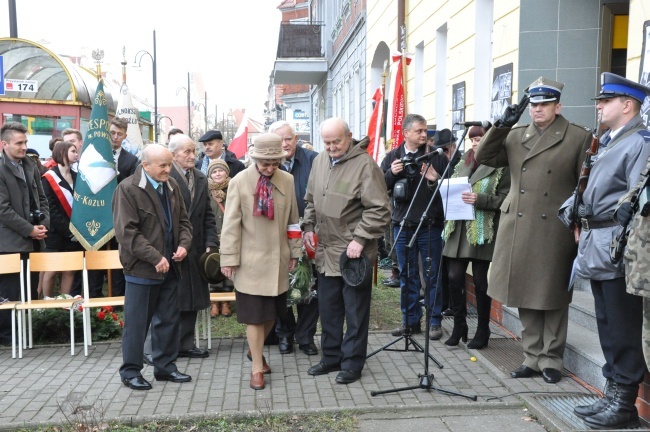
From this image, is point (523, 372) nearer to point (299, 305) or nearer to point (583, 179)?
point (583, 179)

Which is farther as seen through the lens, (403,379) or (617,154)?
(403,379)

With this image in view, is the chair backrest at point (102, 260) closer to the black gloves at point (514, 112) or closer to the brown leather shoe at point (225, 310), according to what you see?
the brown leather shoe at point (225, 310)

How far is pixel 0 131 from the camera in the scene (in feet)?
22.9

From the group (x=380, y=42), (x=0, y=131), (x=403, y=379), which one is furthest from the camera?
(x=380, y=42)

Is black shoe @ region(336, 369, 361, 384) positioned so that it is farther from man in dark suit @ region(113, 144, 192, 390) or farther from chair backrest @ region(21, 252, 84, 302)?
chair backrest @ region(21, 252, 84, 302)

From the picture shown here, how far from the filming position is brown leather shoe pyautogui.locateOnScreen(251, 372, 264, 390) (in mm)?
5250

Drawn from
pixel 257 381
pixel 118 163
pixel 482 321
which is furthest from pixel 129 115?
pixel 482 321

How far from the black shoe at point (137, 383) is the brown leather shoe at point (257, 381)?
31.5 inches

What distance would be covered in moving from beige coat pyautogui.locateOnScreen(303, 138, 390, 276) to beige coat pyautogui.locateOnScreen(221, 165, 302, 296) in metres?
0.35

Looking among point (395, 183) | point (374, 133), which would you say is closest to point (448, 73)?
point (374, 133)

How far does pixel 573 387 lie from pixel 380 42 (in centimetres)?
1143

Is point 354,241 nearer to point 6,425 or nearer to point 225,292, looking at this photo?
point 225,292

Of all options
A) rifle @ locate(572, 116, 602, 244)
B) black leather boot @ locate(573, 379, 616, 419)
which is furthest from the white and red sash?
black leather boot @ locate(573, 379, 616, 419)

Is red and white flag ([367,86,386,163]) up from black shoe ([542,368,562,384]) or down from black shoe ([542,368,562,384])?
up
